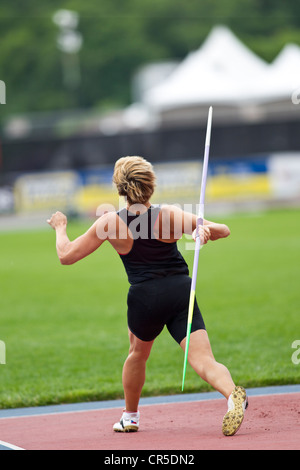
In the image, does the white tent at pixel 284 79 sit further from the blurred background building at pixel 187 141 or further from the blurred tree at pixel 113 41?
the blurred tree at pixel 113 41

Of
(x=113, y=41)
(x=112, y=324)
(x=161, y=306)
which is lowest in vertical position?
(x=112, y=324)

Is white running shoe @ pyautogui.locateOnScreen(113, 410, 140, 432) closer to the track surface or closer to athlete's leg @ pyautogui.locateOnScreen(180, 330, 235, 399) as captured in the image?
the track surface

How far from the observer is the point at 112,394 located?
7.20m

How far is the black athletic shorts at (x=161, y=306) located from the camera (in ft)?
17.2

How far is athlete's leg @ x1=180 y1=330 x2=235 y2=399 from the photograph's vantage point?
16.8 feet

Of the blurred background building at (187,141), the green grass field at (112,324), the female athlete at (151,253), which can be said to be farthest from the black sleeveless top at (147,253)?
the blurred background building at (187,141)

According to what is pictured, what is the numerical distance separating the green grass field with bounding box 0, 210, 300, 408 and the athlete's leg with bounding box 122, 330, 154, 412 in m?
1.60

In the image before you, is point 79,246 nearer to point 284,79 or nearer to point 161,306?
point 161,306

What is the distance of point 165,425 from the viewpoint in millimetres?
5848

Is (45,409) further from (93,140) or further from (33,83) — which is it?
(33,83)

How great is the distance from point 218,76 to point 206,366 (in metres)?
32.4

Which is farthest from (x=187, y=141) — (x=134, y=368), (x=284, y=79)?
(x=134, y=368)

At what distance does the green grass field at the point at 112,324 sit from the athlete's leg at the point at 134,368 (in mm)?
1598

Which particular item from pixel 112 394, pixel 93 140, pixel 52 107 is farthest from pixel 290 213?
pixel 52 107
